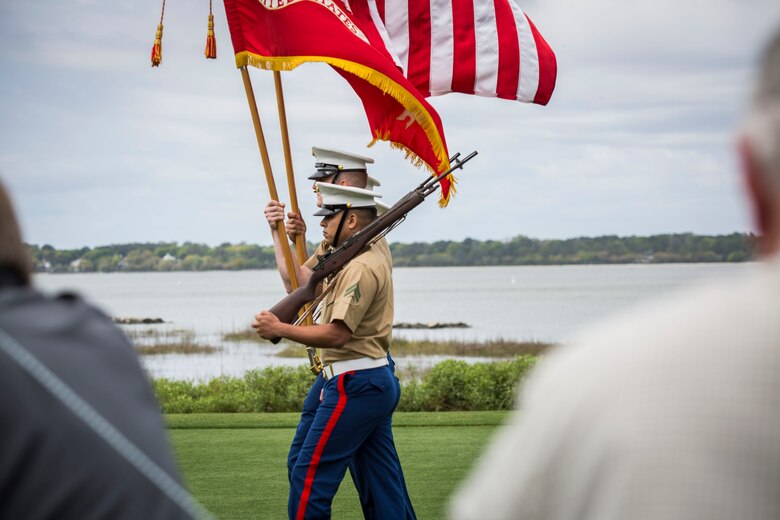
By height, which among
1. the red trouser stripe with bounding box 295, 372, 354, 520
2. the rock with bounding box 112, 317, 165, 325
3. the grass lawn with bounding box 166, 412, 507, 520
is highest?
the red trouser stripe with bounding box 295, 372, 354, 520

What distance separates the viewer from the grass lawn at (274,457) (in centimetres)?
648

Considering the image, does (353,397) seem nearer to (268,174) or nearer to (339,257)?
(339,257)

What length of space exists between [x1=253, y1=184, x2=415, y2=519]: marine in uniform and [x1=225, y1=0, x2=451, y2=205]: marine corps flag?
97 cm

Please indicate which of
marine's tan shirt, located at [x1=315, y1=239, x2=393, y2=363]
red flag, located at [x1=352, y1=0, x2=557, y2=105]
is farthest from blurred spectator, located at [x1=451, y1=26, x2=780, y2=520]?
red flag, located at [x1=352, y1=0, x2=557, y2=105]

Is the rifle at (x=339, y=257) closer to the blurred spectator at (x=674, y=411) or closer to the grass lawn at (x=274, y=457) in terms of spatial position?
the grass lawn at (x=274, y=457)

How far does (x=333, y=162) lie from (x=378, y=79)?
742 millimetres

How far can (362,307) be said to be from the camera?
5230 mm

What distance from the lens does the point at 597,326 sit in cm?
136

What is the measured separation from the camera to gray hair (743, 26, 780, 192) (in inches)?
47.6

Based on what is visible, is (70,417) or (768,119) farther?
(70,417)

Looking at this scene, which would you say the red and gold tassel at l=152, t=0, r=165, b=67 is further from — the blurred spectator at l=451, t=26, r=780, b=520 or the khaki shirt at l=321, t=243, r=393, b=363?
the blurred spectator at l=451, t=26, r=780, b=520

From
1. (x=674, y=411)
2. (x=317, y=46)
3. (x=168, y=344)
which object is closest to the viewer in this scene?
(x=674, y=411)

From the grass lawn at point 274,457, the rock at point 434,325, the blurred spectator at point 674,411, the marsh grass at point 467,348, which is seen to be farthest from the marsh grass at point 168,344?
the blurred spectator at point 674,411

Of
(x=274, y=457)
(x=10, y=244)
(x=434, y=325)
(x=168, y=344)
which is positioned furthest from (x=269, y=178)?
(x=434, y=325)
